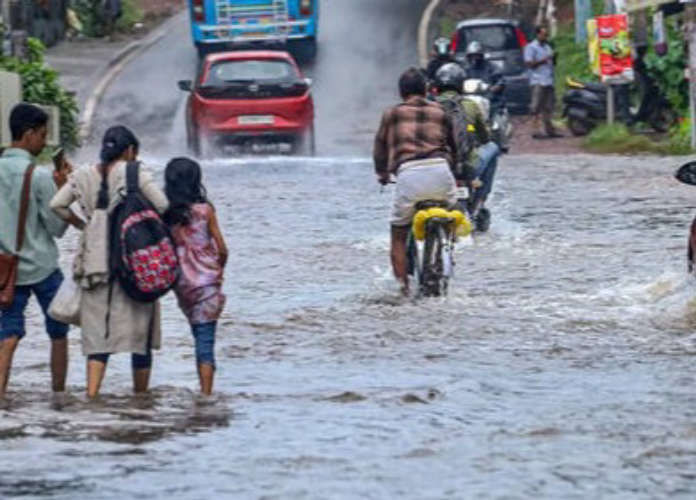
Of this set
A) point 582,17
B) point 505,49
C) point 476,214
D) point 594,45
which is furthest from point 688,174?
point 582,17

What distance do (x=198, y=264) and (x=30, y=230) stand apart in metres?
0.86

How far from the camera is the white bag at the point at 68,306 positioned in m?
11.4

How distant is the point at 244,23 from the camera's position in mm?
44281

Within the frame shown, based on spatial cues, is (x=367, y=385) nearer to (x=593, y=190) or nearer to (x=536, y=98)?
(x=593, y=190)

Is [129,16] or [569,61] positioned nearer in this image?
[569,61]

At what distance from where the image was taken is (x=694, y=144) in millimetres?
31359

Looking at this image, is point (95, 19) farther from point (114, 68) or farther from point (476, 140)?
point (476, 140)

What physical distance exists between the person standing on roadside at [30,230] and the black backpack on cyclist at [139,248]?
410 mm

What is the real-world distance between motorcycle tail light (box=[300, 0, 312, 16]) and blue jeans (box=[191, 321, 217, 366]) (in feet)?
110

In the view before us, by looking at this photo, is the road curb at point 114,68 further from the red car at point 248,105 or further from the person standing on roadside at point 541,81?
the person standing on roadside at point 541,81

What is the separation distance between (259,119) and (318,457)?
22.5 metres

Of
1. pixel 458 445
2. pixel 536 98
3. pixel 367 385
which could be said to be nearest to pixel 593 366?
pixel 367 385

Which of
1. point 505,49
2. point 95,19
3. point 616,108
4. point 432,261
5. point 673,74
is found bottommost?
point 616,108

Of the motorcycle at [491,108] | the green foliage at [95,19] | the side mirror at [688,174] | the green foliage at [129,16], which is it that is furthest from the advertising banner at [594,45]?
the side mirror at [688,174]
